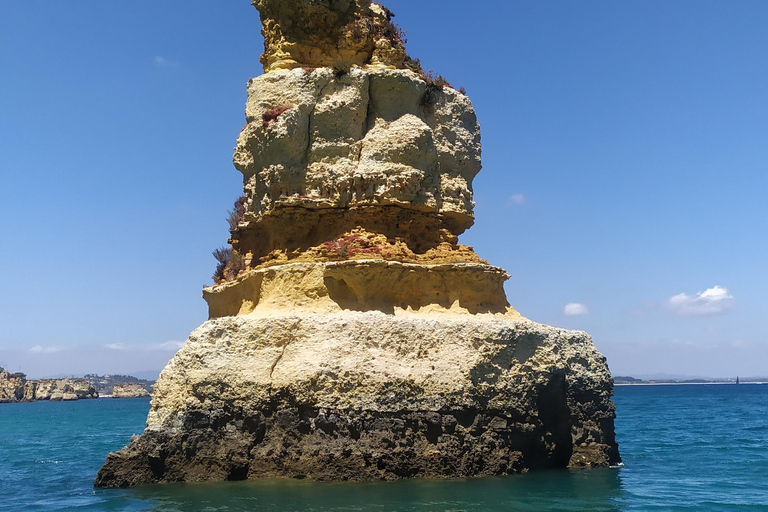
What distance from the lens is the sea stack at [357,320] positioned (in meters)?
15.4

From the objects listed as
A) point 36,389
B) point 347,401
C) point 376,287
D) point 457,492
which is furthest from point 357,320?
point 36,389

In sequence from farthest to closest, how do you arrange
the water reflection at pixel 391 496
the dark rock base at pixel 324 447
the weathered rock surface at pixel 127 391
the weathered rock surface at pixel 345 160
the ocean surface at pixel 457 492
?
the weathered rock surface at pixel 127 391
the weathered rock surface at pixel 345 160
the dark rock base at pixel 324 447
the ocean surface at pixel 457 492
the water reflection at pixel 391 496

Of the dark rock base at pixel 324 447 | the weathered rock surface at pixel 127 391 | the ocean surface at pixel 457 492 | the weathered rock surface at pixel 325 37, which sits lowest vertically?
the ocean surface at pixel 457 492

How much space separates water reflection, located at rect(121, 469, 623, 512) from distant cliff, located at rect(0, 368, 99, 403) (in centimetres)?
12387

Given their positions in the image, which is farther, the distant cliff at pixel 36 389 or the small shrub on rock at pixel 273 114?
the distant cliff at pixel 36 389

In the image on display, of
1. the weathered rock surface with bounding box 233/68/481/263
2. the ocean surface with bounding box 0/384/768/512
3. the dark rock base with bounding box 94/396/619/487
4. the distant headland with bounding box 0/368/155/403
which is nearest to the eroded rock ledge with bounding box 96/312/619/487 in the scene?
the dark rock base with bounding box 94/396/619/487

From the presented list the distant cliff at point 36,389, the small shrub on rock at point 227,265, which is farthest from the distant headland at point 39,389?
the small shrub on rock at point 227,265

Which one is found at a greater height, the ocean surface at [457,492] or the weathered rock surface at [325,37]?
the weathered rock surface at [325,37]

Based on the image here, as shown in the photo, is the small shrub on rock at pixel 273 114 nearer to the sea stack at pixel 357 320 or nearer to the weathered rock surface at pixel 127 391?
the sea stack at pixel 357 320

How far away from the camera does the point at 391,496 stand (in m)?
13.8

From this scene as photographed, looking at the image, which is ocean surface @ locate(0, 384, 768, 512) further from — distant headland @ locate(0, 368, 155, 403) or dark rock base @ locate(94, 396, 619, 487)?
distant headland @ locate(0, 368, 155, 403)

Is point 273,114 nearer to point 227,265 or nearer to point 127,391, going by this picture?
point 227,265

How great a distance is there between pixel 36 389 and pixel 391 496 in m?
132

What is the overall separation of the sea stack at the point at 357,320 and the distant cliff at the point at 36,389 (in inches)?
4747
